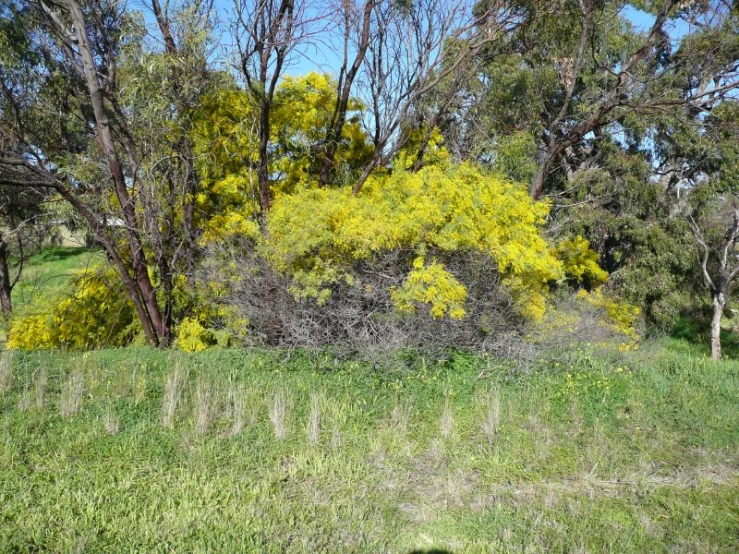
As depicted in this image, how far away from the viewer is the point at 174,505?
147 inches

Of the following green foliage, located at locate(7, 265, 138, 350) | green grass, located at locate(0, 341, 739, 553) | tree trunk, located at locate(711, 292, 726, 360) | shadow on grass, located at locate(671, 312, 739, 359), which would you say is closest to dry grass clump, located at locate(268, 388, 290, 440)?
green grass, located at locate(0, 341, 739, 553)

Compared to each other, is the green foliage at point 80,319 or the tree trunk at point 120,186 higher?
the tree trunk at point 120,186

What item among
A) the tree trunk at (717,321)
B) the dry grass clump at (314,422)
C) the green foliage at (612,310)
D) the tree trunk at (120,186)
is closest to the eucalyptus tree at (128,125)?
the tree trunk at (120,186)

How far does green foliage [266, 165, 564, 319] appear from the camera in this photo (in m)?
7.20

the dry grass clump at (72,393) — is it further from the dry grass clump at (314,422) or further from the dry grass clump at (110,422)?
the dry grass clump at (314,422)

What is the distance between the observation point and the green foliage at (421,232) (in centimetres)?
720

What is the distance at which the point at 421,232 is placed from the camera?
7363mm

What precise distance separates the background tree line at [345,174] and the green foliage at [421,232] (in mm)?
30

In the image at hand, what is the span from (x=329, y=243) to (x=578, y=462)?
425 centimetres

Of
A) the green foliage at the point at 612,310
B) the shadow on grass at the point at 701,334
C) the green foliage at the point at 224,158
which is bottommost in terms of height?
the shadow on grass at the point at 701,334

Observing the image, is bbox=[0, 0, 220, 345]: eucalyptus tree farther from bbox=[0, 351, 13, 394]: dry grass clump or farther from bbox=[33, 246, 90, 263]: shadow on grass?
bbox=[33, 246, 90, 263]: shadow on grass

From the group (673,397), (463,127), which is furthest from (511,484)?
(463,127)

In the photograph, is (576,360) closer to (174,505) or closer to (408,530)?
(408,530)

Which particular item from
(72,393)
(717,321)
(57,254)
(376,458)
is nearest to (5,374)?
(72,393)
